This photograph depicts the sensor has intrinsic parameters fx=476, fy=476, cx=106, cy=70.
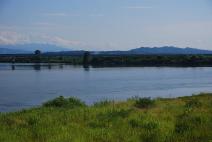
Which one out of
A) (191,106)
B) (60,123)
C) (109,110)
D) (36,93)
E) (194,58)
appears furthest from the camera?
(194,58)

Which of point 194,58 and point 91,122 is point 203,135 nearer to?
point 91,122

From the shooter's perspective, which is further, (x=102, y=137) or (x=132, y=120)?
(x=132, y=120)

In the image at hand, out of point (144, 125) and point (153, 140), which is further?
point (144, 125)

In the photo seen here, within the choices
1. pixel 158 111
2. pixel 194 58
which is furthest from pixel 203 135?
pixel 194 58

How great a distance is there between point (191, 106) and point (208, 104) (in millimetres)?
728

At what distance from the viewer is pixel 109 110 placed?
16.8m

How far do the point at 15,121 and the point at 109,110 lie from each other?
154 inches

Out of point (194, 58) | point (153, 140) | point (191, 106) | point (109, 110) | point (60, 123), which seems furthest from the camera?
point (194, 58)

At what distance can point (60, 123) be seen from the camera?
44.4 ft

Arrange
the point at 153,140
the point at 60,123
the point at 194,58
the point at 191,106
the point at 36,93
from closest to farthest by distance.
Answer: the point at 153,140 < the point at 60,123 < the point at 191,106 < the point at 36,93 < the point at 194,58

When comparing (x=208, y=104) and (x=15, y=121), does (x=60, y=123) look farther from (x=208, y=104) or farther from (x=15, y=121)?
(x=208, y=104)

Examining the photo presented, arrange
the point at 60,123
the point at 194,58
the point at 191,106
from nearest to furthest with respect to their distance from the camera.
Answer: the point at 60,123
the point at 191,106
the point at 194,58

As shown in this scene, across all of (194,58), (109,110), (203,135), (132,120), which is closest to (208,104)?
(109,110)

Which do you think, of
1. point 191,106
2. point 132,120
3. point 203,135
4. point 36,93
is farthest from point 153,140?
point 36,93
